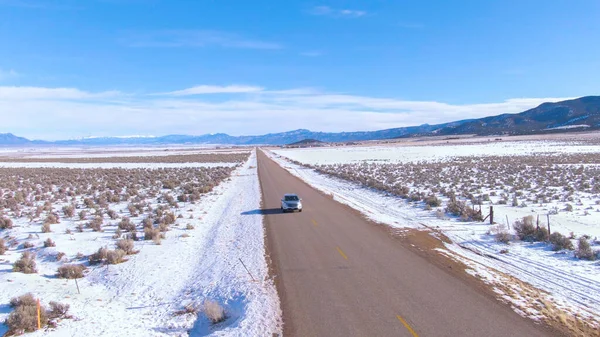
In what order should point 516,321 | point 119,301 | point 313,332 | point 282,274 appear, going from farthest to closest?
point 282,274 < point 119,301 < point 516,321 < point 313,332

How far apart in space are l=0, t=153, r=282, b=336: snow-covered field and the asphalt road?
0.70 meters

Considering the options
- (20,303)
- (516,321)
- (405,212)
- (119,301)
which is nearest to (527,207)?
(405,212)

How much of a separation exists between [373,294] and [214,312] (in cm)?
370

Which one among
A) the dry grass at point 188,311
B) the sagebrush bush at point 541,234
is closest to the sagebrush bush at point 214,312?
the dry grass at point 188,311

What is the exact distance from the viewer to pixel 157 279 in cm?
1150

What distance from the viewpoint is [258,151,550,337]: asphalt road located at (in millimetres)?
7855

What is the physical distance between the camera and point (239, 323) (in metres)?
8.35

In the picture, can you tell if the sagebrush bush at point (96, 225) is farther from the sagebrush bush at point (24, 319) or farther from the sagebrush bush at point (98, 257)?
the sagebrush bush at point (24, 319)

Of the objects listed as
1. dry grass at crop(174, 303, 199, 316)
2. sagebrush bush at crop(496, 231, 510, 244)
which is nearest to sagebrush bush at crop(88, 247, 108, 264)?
dry grass at crop(174, 303, 199, 316)

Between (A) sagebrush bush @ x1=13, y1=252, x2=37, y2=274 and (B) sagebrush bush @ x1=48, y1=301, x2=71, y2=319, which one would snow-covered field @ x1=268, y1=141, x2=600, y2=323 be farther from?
(A) sagebrush bush @ x1=13, y1=252, x2=37, y2=274

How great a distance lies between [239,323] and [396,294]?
12.3 feet

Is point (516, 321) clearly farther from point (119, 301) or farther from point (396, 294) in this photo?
point (119, 301)

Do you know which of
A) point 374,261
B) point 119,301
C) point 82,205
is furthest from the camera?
point 82,205

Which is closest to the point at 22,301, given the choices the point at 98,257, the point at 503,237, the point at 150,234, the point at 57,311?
the point at 57,311
